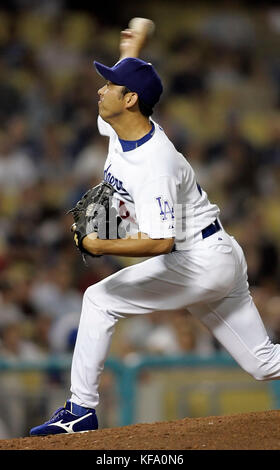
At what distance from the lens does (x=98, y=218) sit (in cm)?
365

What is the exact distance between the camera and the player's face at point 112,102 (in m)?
3.72

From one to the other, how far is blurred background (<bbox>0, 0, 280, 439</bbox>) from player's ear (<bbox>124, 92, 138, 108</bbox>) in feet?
8.69

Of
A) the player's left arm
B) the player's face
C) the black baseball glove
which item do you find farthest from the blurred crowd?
the player's face

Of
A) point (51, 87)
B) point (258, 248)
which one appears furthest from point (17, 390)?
point (51, 87)

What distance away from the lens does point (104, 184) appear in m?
3.82

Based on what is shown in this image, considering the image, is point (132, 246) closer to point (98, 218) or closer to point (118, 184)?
point (98, 218)

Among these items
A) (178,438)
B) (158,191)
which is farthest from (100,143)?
(178,438)

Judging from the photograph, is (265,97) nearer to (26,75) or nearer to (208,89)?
(208,89)

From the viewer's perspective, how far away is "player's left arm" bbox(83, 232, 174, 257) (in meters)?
3.53

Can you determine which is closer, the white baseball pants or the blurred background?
the white baseball pants

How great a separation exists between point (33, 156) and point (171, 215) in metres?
5.34

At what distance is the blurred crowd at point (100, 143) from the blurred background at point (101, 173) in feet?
0.05

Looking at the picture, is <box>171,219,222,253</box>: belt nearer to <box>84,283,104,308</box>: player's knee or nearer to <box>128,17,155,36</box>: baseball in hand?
<box>84,283,104,308</box>: player's knee

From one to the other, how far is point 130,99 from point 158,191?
47 cm
